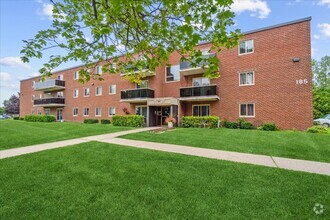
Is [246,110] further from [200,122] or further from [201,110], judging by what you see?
[201,110]

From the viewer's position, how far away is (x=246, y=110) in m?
17.4

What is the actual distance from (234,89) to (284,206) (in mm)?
15520

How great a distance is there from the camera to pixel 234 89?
1795 centimetres

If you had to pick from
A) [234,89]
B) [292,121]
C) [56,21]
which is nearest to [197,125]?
[234,89]

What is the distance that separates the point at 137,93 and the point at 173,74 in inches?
182

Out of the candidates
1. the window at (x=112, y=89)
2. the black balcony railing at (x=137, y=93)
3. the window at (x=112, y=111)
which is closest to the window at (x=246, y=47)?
the black balcony railing at (x=137, y=93)

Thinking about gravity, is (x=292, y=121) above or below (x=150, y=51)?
below

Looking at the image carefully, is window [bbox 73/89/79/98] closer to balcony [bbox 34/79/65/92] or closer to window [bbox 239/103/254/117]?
balcony [bbox 34/79/65/92]

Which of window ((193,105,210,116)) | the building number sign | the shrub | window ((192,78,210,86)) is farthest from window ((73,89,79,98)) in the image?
the building number sign

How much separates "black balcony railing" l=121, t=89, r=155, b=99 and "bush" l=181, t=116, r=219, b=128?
536cm

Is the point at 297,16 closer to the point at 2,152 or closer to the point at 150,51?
the point at 150,51

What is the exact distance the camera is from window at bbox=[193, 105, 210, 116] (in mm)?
19547

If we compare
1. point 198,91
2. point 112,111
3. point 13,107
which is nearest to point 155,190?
point 198,91

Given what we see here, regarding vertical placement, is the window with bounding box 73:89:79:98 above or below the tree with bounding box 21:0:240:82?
above
